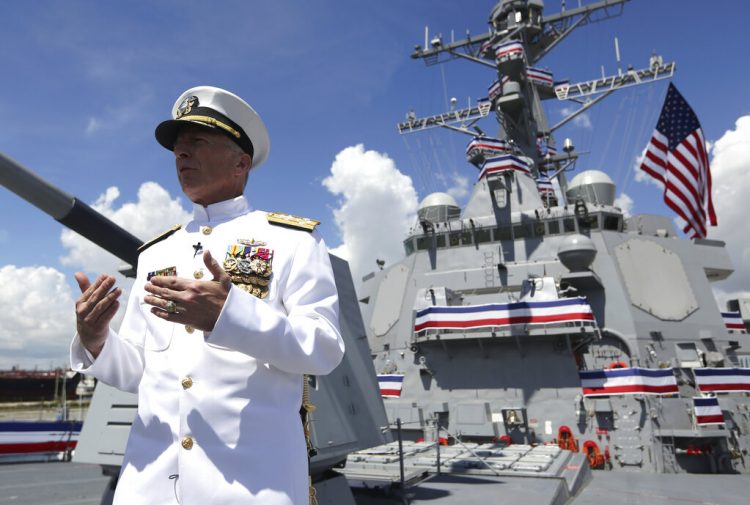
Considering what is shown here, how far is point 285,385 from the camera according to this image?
3.98 feet

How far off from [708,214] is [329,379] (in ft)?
30.0

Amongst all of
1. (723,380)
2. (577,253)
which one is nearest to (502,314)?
(577,253)

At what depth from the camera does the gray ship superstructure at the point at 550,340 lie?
25.4 ft

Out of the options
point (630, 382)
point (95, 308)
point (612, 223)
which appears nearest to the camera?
point (95, 308)

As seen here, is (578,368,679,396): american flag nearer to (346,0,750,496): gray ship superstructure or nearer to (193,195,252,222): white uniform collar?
(346,0,750,496): gray ship superstructure

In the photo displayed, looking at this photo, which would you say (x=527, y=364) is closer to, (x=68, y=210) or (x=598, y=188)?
(x=598, y=188)

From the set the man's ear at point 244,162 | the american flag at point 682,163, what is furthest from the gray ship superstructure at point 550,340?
the man's ear at point 244,162

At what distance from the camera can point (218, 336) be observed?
98cm

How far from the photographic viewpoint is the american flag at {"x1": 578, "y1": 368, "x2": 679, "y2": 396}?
8070 millimetres

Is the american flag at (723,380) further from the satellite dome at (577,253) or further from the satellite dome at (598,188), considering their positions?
the satellite dome at (598,188)

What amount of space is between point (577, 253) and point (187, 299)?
938 cm

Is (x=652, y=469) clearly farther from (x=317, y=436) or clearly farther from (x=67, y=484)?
(x=67, y=484)

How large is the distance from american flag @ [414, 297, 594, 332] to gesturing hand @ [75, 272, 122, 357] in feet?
26.7

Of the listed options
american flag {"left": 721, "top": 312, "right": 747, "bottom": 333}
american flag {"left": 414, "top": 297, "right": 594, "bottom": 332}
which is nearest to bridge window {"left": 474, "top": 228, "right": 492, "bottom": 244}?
american flag {"left": 414, "top": 297, "right": 594, "bottom": 332}
